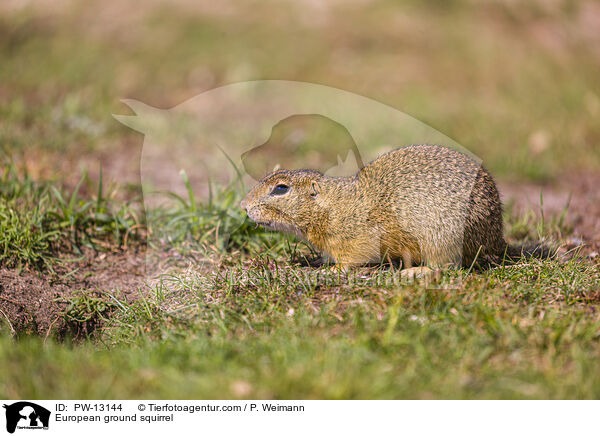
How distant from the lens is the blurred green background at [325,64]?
6.36m

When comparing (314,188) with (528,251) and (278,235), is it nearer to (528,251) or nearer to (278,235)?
(278,235)

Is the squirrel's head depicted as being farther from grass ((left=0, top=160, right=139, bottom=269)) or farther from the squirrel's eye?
grass ((left=0, top=160, right=139, bottom=269))

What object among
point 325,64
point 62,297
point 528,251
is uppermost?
point 325,64

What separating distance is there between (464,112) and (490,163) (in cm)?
135

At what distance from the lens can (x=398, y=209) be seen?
3.60 metres

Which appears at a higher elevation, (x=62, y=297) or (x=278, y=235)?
(x=278, y=235)

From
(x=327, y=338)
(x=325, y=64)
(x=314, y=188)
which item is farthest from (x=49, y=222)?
(x=325, y=64)

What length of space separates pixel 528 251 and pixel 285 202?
1736mm

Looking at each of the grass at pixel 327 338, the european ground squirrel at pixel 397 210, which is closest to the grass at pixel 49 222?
the grass at pixel 327 338

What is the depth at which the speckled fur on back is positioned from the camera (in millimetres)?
3516

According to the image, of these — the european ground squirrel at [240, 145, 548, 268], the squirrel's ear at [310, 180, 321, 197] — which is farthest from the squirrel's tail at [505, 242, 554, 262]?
the squirrel's ear at [310, 180, 321, 197]

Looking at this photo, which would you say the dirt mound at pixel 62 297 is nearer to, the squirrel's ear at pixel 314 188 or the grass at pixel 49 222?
the grass at pixel 49 222

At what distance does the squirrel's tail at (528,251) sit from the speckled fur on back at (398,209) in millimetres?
97

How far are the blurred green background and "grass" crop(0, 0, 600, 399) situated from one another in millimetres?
35
